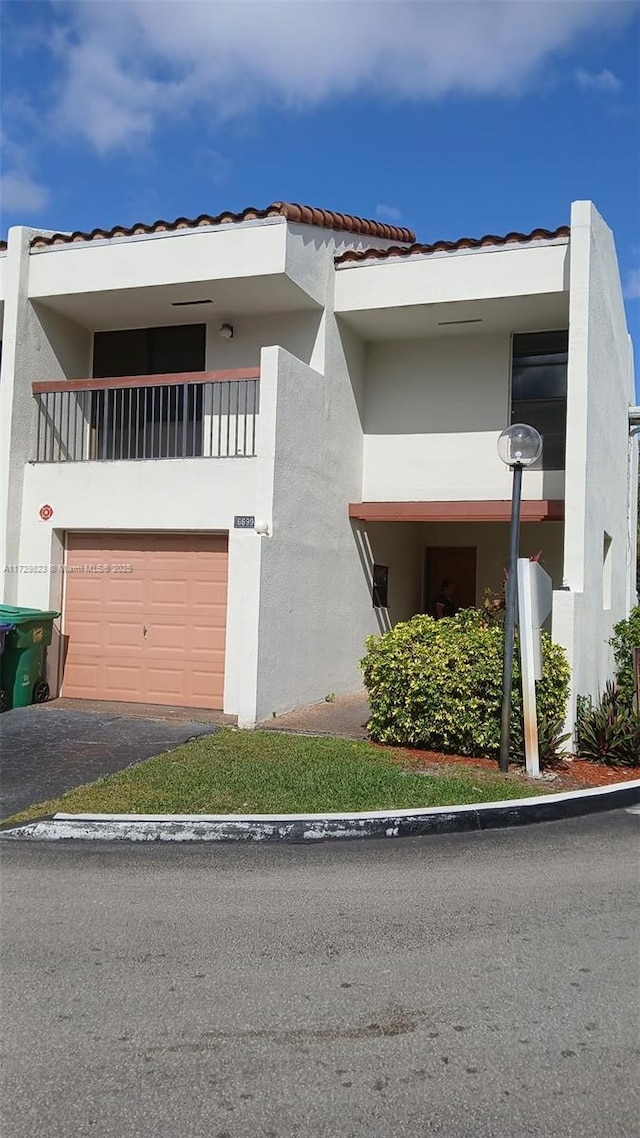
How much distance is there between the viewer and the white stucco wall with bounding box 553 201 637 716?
934 centimetres

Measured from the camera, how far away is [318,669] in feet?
36.0

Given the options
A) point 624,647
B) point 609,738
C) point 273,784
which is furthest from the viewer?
point 624,647

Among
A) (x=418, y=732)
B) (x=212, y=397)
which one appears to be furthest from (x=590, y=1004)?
(x=212, y=397)

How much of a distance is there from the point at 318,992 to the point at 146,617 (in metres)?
7.34

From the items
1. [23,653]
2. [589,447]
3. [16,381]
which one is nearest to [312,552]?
[589,447]

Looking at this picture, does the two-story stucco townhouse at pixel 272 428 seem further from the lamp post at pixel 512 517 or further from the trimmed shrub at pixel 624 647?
the lamp post at pixel 512 517

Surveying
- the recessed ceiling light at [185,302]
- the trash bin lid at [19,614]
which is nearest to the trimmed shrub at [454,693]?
the trash bin lid at [19,614]

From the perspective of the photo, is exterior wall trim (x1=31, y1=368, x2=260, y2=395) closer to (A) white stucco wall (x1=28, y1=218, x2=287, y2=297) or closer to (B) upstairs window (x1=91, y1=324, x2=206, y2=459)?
(B) upstairs window (x1=91, y1=324, x2=206, y2=459)

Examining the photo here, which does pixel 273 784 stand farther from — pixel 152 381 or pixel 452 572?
pixel 452 572

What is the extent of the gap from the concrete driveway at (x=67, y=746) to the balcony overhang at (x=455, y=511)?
13.7 ft

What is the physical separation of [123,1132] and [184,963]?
121 cm

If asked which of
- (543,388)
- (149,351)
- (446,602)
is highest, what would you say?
(149,351)

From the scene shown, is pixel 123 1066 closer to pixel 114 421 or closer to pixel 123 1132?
pixel 123 1132

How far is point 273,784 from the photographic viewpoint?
6.93 m
